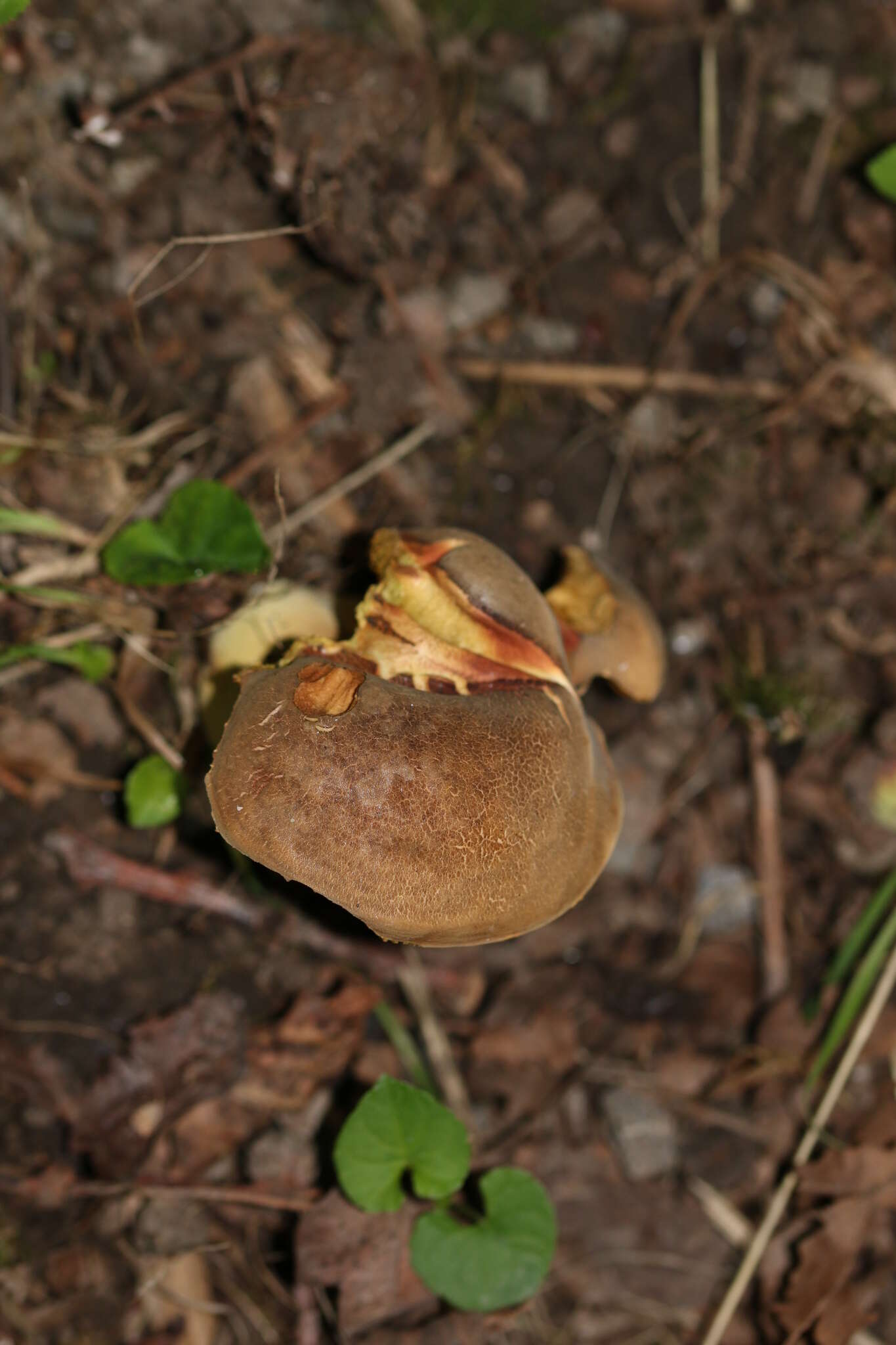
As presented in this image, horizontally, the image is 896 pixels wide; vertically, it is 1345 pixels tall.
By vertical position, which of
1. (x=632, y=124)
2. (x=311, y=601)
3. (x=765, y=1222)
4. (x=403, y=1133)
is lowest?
(x=765, y=1222)

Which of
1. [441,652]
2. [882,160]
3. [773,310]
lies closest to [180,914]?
[441,652]

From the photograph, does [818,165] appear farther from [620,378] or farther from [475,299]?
[475,299]

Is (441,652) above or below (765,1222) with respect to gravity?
above

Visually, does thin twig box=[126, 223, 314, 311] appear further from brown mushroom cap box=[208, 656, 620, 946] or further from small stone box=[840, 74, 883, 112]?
small stone box=[840, 74, 883, 112]

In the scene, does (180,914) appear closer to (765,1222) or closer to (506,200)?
(765,1222)

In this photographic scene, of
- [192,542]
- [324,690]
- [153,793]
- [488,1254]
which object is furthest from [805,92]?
[488,1254]
